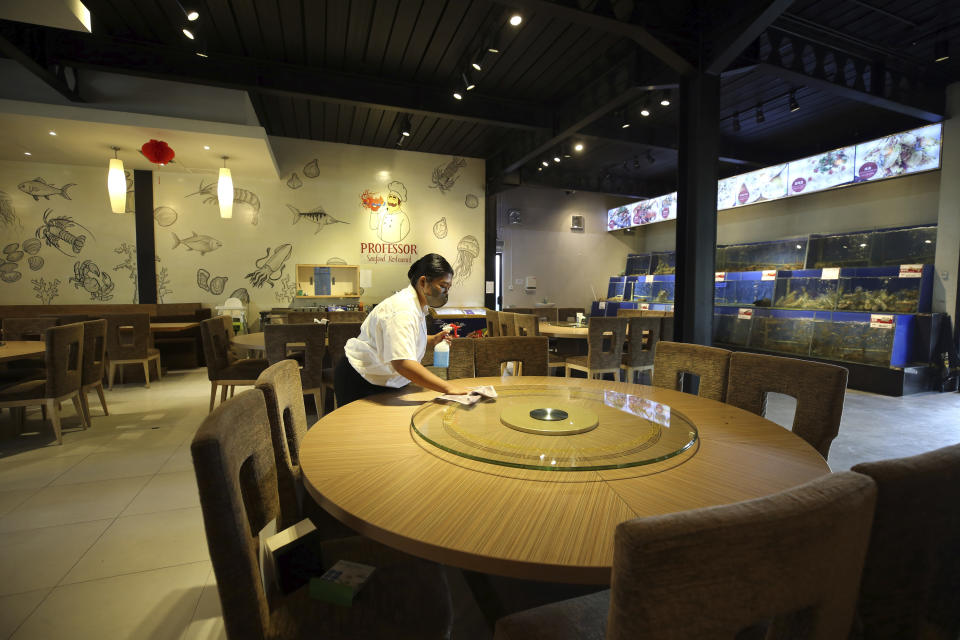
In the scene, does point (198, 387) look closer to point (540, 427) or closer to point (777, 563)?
point (540, 427)

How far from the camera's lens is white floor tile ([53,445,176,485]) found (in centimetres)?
278

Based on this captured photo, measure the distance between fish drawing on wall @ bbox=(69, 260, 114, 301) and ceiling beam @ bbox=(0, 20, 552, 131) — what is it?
3.26 metres

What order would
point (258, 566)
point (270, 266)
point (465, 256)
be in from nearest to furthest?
point (258, 566)
point (270, 266)
point (465, 256)

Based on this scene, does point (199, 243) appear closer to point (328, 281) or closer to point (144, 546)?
point (328, 281)

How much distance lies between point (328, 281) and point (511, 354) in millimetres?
5886

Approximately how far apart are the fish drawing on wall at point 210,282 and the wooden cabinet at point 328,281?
1175 millimetres

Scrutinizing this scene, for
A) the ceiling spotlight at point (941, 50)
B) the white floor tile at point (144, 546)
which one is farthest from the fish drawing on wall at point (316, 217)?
the ceiling spotlight at point (941, 50)

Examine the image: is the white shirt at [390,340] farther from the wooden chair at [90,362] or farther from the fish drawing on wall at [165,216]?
the fish drawing on wall at [165,216]

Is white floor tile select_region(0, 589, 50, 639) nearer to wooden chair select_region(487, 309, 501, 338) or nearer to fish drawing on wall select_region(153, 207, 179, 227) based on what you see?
wooden chair select_region(487, 309, 501, 338)

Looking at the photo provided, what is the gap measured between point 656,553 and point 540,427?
889 millimetres

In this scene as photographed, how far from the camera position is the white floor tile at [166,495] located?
2412 mm

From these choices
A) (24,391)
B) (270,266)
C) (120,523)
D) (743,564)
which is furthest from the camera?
(270,266)

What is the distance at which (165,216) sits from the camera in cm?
673

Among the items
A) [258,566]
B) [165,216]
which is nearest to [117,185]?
[165,216]
